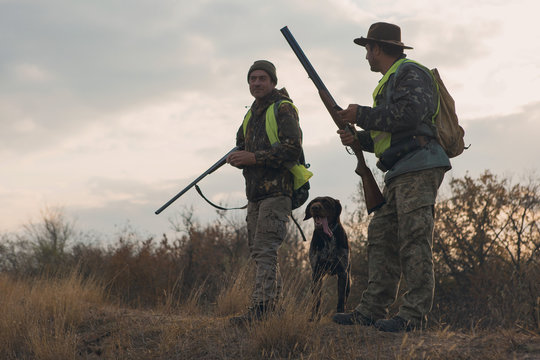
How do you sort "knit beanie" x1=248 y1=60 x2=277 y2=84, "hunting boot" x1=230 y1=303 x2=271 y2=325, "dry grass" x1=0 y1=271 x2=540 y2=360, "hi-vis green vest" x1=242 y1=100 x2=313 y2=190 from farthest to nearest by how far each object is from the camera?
1. "knit beanie" x1=248 y1=60 x2=277 y2=84
2. "hi-vis green vest" x1=242 y1=100 x2=313 y2=190
3. "hunting boot" x1=230 y1=303 x2=271 y2=325
4. "dry grass" x1=0 y1=271 x2=540 y2=360

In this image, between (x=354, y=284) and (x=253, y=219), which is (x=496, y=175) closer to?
(x=354, y=284)

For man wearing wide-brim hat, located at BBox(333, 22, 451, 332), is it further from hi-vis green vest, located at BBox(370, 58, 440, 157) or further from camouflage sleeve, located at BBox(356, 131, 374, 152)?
camouflage sleeve, located at BBox(356, 131, 374, 152)

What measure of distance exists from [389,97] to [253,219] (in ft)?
5.65

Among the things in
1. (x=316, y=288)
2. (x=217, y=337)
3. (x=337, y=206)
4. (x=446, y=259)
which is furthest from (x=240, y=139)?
(x=446, y=259)

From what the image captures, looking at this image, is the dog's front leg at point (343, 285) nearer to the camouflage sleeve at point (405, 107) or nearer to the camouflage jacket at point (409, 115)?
the camouflage jacket at point (409, 115)

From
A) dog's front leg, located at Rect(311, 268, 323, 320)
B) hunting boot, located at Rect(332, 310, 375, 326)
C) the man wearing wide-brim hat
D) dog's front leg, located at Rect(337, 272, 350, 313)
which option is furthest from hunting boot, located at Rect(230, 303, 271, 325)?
dog's front leg, located at Rect(337, 272, 350, 313)

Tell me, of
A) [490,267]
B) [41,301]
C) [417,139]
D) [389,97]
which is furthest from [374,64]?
[490,267]

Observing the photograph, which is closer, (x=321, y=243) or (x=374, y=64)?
(x=374, y=64)

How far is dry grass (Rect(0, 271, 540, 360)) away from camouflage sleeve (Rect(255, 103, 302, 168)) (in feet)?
3.92

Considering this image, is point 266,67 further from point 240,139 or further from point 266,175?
point 266,175

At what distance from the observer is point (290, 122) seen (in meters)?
5.16

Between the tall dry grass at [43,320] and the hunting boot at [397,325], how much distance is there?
2.88 m

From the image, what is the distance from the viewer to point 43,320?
6.54 m

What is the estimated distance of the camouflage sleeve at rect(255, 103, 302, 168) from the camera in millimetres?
5070
